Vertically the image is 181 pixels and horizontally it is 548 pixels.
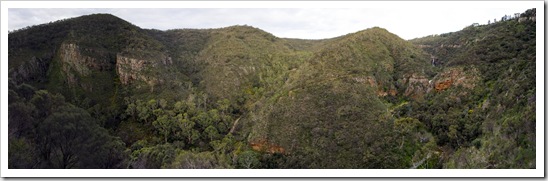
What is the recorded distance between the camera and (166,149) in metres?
15.1

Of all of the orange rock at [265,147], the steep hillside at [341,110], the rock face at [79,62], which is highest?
the rock face at [79,62]

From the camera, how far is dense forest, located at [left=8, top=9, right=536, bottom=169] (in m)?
10.1

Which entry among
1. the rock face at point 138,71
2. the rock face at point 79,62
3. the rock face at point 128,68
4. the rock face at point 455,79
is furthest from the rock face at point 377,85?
the rock face at point 79,62

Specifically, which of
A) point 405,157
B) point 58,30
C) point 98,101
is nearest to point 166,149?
point 98,101

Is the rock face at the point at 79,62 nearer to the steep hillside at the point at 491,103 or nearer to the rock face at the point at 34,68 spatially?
the rock face at the point at 34,68

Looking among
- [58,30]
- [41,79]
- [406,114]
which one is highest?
[58,30]

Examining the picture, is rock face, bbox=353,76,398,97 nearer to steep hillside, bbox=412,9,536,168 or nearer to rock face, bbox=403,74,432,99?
rock face, bbox=403,74,432,99

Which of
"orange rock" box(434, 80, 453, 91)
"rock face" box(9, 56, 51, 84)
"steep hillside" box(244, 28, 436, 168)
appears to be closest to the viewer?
"steep hillside" box(244, 28, 436, 168)

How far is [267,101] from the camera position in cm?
1967

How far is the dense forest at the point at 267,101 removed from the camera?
33.2 feet

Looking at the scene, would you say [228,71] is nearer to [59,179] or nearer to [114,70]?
[114,70]

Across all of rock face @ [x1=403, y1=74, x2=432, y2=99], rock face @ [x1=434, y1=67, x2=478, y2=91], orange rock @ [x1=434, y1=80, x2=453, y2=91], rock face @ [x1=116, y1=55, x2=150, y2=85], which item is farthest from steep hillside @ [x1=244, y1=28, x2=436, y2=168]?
rock face @ [x1=116, y1=55, x2=150, y2=85]

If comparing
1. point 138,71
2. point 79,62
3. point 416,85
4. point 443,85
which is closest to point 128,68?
point 138,71

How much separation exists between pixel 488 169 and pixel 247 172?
5.23 m
